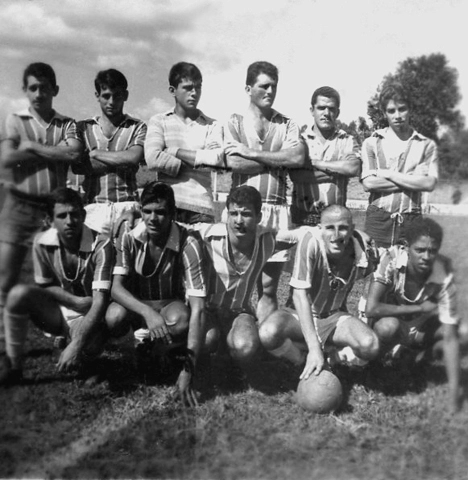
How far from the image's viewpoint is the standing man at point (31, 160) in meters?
3.39

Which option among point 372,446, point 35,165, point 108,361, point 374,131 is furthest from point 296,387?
point 35,165

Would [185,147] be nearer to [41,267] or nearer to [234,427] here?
[41,267]

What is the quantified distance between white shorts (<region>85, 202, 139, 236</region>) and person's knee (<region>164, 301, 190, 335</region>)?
0.62 m

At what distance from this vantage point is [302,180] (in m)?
3.68

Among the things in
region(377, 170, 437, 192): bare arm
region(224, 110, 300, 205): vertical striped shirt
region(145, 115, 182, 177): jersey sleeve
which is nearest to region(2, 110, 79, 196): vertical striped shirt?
region(145, 115, 182, 177): jersey sleeve

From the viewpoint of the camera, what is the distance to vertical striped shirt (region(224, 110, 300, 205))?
3535 mm

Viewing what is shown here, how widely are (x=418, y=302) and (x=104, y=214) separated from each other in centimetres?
199

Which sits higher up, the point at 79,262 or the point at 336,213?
the point at 336,213

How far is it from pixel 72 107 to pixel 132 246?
90cm

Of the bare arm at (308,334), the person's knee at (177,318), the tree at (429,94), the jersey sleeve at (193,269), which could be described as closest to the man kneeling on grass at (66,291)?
the person's knee at (177,318)

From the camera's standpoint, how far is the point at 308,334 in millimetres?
3354

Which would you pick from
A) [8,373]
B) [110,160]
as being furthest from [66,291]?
[110,160]

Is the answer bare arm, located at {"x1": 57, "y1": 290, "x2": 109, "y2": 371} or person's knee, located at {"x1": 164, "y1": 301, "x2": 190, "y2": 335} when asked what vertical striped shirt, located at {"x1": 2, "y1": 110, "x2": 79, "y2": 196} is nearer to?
bare arm, located at {"x1": 57, "y1": 290, "x2": 109, "y2": 371}

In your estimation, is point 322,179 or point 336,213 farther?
point 322,179
